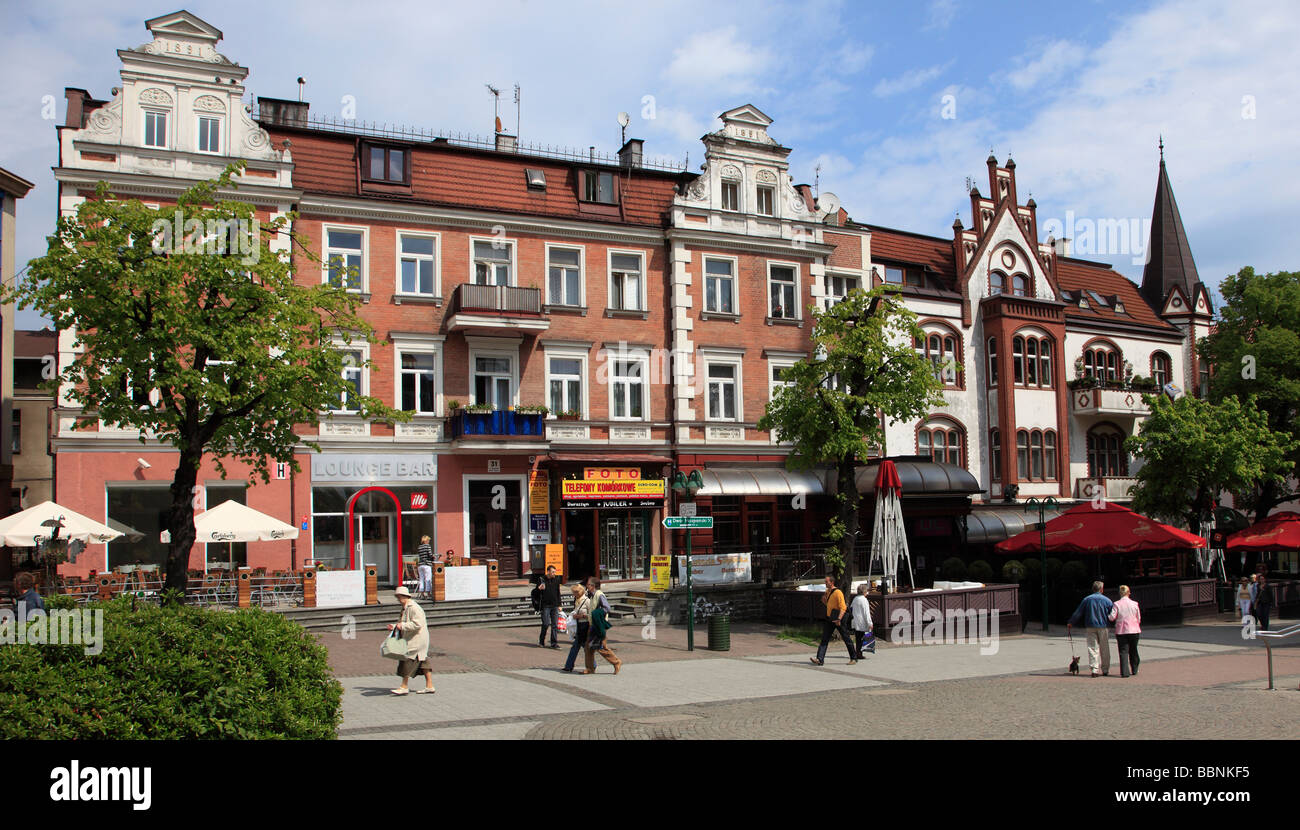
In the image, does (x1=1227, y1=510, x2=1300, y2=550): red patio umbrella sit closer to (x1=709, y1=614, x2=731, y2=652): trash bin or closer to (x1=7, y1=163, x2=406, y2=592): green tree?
(x1=709, y1=614, x2=731, y2=652): trash bin

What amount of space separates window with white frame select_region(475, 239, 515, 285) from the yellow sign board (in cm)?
983

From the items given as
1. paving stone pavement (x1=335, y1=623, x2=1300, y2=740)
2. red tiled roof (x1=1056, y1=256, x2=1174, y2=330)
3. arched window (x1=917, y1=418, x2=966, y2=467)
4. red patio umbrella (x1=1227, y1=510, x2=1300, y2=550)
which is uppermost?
red tiled roof (x1=1056, y1=256, x2=1174, y2=330)

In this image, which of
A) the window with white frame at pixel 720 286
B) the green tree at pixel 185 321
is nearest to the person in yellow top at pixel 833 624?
the green tree at pixel 185 321

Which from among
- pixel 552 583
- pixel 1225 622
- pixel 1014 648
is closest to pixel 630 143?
pixel 552 583

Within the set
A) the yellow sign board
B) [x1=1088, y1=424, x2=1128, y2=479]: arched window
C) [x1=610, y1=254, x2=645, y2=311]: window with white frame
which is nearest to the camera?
the yellow sign board

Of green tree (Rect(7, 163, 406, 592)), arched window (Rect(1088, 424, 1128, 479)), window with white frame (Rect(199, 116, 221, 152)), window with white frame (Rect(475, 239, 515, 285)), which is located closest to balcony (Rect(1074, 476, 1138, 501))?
arched window (Rect(1088, 424, 1128, 479))

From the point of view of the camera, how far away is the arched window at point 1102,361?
134ft

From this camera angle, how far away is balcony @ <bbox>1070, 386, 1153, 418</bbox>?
39.1 m

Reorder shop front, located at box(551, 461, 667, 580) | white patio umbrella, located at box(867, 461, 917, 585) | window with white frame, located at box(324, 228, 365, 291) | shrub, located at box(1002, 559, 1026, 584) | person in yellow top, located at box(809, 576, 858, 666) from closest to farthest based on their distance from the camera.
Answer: person in yellow top, located at box(809, 576, 858, 666), white patio umbrella, located at box(867, 461, 917, 585), shrub, located at box(1002, 559, 1026, 584), window with white frame, located at box(324, 228, 365, 291), shop front, located at box(551, 461, 667, 580)

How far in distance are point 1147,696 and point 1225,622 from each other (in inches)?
621

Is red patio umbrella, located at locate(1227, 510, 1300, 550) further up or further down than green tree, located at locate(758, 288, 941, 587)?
further down

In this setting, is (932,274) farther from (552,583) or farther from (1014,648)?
(552,583)

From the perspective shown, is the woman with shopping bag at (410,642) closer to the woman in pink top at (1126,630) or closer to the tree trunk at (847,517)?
the tree trunk at (847,517)
